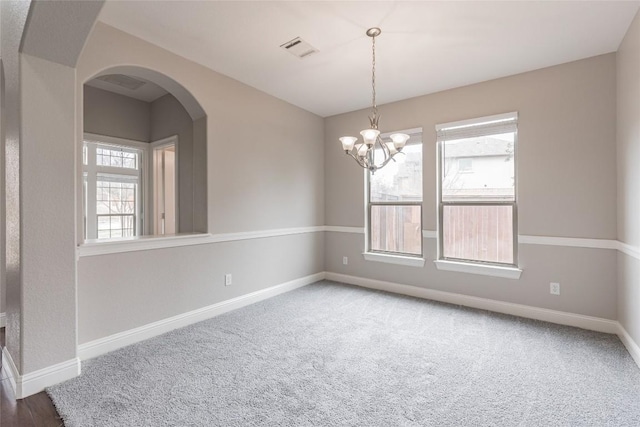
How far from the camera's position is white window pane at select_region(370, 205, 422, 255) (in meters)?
4.19

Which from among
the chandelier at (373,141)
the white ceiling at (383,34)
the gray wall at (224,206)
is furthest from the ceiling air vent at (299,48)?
the gray wall at (224,206)

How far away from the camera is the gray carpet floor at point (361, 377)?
5.88ft

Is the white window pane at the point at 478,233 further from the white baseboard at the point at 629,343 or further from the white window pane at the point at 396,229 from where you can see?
the white baseboard at the point at 629,343

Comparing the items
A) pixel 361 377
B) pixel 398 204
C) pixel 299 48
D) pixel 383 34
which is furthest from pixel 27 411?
pixel 398 204

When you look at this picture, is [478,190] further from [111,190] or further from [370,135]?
[111,190]

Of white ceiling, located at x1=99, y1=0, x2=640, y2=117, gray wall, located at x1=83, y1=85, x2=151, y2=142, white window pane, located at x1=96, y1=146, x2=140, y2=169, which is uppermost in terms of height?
white ceiling, located at x1=99, y1=0, x2=640, y2=117

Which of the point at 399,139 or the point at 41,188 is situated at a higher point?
the point at 399,139

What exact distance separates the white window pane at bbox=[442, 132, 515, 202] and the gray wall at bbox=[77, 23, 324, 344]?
2000 millimetres

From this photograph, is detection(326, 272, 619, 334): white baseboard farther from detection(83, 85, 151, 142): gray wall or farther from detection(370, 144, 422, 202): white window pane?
detection(83, 85, 151, 142): gray wall

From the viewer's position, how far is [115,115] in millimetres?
4148

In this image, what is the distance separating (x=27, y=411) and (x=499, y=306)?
4.23 meters

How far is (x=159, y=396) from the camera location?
1.97 metres

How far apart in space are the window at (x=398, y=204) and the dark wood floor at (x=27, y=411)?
3.78 metres

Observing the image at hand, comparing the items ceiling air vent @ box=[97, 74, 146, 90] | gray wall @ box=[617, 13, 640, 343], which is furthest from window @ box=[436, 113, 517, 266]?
ceiling air vent @ box=[97, 74, 146, 90]
